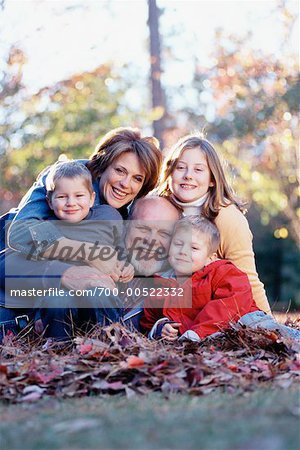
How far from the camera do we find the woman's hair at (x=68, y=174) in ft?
17.2

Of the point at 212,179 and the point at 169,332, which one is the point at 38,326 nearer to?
the point at 169,332

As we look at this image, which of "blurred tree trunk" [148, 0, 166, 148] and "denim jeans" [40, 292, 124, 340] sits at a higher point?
"blurred tree trunk" [148, 0, 166, 148]

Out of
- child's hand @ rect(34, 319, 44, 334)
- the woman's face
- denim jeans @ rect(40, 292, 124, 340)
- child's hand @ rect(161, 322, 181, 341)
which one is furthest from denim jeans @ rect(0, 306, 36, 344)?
the woman's face

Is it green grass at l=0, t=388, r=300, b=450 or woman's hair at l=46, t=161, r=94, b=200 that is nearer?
green grass at l=0, t=388, r=300, b=450

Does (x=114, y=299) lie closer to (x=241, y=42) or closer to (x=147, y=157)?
(x=147, y=157)

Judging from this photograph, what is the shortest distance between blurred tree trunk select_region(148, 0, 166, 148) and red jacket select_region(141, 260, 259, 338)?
31.2 ft

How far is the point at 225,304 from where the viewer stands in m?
5.04

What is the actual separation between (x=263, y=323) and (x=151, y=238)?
1005 mm

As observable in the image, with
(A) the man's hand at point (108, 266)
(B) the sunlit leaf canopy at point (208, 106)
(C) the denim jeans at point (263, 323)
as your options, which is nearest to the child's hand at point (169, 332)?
(C) the denim jeans at point (263, 323)

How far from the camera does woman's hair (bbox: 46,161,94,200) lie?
5.24 meters

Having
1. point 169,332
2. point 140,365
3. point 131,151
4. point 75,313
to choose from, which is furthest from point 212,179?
point 140,365

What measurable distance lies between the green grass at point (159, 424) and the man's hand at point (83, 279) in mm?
1620

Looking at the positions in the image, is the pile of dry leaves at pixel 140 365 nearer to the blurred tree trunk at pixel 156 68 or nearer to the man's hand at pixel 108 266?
the man's hand at pixel 108 266

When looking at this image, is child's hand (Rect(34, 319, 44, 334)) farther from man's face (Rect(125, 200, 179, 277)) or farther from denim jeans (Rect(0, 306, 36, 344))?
man's face (Rect(125, 200, 179, 277))
